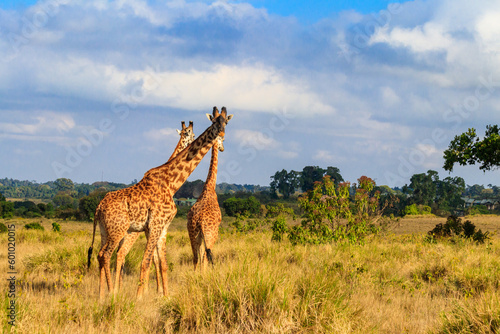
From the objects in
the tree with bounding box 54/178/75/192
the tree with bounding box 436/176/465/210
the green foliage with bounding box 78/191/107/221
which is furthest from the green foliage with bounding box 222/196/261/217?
the tree with bounding box 54/178/75/192

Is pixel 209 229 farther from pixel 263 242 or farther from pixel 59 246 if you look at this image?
pixel 59 246

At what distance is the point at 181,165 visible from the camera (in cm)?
845

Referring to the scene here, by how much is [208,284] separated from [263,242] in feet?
21.4

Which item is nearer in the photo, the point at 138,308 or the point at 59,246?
the point at 138,308

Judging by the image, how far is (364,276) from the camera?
982 cm

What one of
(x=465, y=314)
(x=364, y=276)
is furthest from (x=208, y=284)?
(x=364, y=276)

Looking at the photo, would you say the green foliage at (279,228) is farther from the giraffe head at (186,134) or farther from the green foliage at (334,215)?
the giraffe head at (186,134)

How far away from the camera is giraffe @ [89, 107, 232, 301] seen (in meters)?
7.56

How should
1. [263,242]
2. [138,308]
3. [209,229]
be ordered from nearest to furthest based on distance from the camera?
1. [138,308]
2. [209,229]
3. [263,242]

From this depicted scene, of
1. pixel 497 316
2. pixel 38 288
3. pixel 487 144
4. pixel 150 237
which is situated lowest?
A: pixel 38 288

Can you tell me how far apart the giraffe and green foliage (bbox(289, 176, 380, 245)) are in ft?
23.1

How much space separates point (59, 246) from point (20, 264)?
1221mm

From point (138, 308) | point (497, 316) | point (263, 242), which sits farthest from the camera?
point (263, 242)

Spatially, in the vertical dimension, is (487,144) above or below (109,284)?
above
